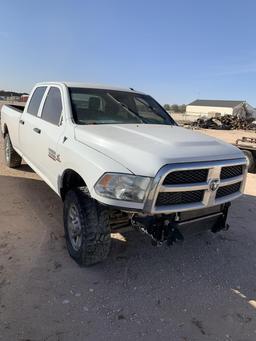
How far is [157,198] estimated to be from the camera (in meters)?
3.04

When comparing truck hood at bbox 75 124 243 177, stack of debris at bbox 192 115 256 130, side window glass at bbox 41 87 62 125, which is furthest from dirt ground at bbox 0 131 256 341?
stack of debris at bbox 192 115 256 130

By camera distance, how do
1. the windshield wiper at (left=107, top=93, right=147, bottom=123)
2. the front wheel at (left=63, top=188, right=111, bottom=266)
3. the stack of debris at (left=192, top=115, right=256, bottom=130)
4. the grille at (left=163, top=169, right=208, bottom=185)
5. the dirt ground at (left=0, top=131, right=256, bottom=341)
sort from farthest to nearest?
the stack of debris at (left=192, top=115, right=256, bottom=130)
the windshield wiper at (left=107, top=93, right=147, bottom=123)
the front wheel at (left=63, top=188, right=111, bottom=266)
the grille at (left=163, top=169, right=208, bottom=185)
the dirt ground at (left=0, top=131, right=256, bottom=341)

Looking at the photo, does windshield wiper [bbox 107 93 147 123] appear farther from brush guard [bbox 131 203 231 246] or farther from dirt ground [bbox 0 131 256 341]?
brush guard [bbox 131 203 231 246]

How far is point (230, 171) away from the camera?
3.63 metres

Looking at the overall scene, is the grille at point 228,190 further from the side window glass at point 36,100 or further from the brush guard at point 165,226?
the side window glass at point 36,100

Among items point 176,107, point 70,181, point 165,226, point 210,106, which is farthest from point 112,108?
point 176,107

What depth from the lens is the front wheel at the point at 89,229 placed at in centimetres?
339

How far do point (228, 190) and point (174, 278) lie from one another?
1.12 meters

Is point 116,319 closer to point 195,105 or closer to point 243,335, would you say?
point 243,335

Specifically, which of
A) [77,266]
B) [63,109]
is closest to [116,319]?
[77,266]

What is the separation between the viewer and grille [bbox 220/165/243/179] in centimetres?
353

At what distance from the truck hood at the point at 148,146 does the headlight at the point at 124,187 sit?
77 millimetres

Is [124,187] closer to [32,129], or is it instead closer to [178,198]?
[178,198]

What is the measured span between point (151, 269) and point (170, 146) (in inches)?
55.9
